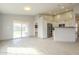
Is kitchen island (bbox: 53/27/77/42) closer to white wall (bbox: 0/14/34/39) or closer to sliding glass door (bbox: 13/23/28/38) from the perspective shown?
white wall (bbox: 0/14/34/39)

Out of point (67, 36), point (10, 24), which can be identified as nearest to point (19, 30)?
point (10, 24)

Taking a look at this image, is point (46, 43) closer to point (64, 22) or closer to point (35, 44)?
point (35, 44)

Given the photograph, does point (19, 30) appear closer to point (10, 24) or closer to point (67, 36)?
point (10, 24)

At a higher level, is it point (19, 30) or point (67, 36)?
point (19, 30)

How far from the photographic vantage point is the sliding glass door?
2.95 m

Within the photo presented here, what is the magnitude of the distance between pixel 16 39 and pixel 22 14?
28.3 inches

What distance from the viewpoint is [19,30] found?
2939mm

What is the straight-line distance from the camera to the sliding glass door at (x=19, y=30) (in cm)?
295

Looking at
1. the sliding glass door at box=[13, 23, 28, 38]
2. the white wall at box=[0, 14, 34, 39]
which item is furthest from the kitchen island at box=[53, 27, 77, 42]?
the sliding glass door at box=[13, 23, 28, 38]

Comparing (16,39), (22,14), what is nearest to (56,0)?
(22,14)

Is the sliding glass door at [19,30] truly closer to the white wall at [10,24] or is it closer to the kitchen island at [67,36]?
the white wall at [10,24]

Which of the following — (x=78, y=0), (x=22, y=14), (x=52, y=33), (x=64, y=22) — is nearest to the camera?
(x=78, y=0)

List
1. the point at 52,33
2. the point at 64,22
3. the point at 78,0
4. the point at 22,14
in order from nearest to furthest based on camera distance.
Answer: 1. the point at 78,0
2. the point at 22,14
3. the point at 64,22
4. the point at 52,33

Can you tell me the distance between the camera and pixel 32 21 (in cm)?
333
